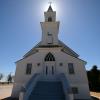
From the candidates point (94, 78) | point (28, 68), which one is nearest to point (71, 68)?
point (28, 68)

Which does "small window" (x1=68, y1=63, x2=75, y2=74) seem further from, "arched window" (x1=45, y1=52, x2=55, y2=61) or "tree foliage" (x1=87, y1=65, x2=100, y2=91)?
"tree foliage" (x1=87, y1=65, x2=100, y2=91)

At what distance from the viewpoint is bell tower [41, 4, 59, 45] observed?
76.2 feet

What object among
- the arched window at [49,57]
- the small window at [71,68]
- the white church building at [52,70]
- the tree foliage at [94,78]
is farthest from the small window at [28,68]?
the tree foliage at [94,78]

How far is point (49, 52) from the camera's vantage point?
68.8ft

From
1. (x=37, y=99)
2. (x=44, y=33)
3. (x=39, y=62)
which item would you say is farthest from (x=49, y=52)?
(x=37, y=99)

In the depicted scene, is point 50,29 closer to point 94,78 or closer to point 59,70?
point 59,70

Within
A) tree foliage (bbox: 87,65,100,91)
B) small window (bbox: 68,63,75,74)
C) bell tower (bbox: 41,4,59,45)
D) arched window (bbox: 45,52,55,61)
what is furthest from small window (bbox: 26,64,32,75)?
tree foliage (bbox: 87,65,100,91)

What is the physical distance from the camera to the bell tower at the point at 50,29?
2323cm

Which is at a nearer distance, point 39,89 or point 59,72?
point 39,89

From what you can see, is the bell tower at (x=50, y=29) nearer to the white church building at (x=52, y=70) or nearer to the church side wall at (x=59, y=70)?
the white church building at (x=52, y=70)

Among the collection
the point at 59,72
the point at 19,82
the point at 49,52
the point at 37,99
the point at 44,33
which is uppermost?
the point at 44,33

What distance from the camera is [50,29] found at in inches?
953

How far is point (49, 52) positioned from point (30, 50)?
6.17 m

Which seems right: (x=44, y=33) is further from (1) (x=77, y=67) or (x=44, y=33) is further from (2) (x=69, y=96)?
(2) (x=69, y=96)
